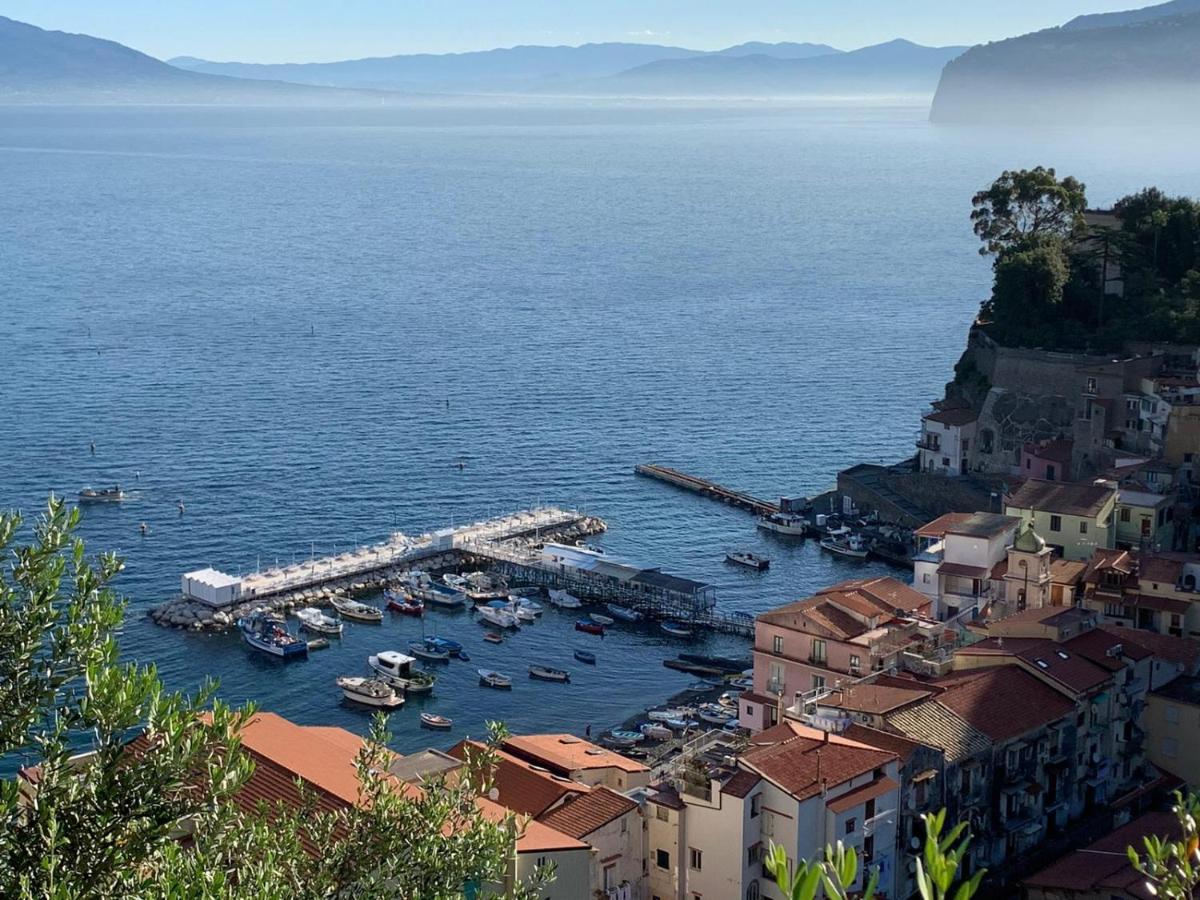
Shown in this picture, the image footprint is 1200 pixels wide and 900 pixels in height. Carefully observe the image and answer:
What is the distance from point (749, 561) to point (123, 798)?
3634 cm

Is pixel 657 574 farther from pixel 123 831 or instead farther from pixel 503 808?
pixel 123 831

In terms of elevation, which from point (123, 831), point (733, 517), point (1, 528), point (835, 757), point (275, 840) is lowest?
point (733, 517)

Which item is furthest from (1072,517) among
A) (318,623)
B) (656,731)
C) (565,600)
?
(318,623)

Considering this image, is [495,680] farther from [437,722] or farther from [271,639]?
[271,639]

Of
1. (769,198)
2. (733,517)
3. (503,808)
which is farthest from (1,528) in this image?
(769,198)

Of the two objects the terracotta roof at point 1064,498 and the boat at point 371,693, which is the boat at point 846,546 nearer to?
the terracotta roof at point 1064,498

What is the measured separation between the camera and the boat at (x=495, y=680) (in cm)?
3788

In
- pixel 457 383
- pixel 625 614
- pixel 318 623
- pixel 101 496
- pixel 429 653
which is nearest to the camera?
pixel 429 653

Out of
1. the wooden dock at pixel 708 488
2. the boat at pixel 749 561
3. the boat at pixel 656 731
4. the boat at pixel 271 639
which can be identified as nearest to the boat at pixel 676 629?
the boat at pixel 749 561

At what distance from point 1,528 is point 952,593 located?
Answer: 85.5 feet

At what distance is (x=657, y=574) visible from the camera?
44.2 m

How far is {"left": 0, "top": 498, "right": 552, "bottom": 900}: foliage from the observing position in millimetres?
10758

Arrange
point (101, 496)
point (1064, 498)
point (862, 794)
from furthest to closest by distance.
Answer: point (101, 496) → point (1064, 498) → point (862, 794)

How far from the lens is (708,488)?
2127 inches
